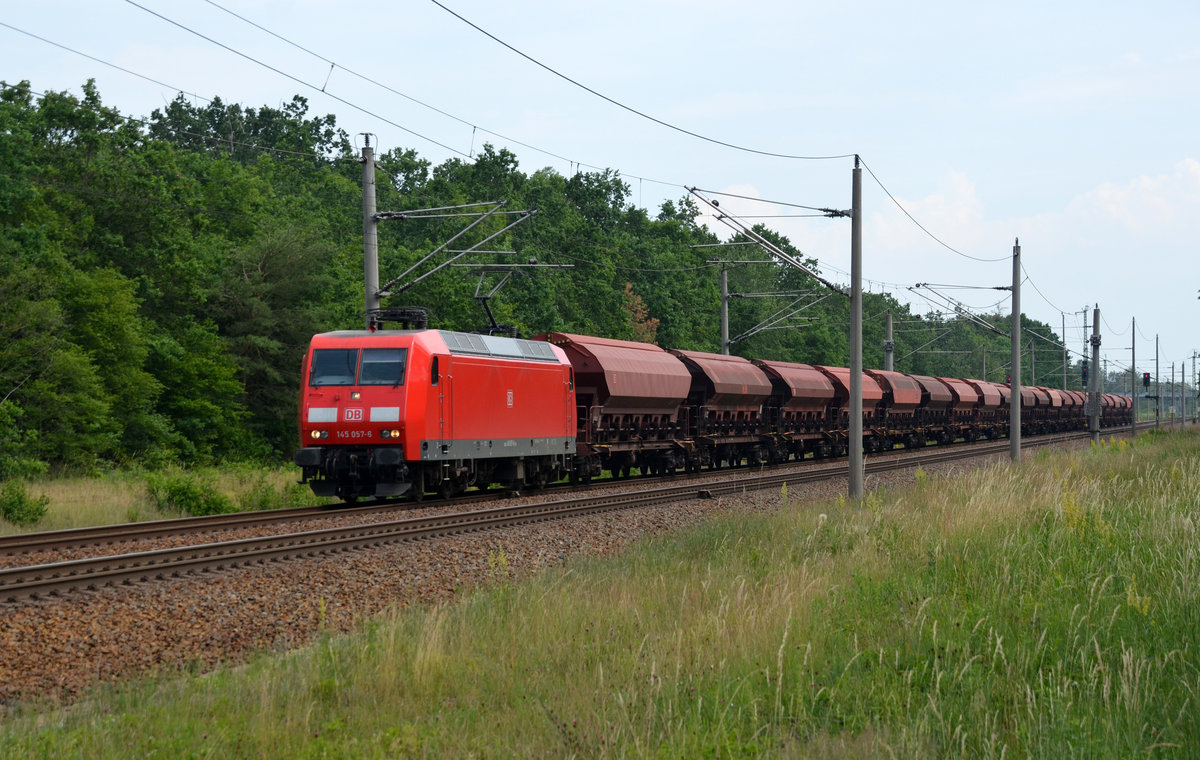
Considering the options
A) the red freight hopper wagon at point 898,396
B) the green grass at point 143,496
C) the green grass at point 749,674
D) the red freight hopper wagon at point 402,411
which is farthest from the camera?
the red freight hopper wagon at point 898,396

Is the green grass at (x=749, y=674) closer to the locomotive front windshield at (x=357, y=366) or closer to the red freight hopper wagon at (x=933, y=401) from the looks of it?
the locomotive front windshield at (x=357, y=366)

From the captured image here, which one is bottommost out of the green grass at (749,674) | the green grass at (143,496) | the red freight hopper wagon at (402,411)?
the green grass at (143,496)

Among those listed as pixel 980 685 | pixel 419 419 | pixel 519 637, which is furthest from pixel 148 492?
pixel 980 685

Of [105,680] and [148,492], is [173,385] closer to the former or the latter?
[148,492]

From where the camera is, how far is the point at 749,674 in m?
6.86

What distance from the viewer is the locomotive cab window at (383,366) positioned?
20891 millimetres

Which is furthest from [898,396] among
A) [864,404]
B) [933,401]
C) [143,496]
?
[143,496]

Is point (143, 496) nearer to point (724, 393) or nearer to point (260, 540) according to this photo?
point (260, 540)

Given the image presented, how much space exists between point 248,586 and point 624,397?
17.7 metres

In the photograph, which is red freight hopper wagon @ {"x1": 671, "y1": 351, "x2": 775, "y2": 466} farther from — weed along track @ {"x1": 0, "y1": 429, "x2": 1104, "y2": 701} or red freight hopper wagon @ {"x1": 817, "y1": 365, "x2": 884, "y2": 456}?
weed along track @ {"x1": 0, "y1": 429, "x2": 1104, "y2": 701}

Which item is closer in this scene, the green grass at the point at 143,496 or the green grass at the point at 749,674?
the green grass at the point at 749,674

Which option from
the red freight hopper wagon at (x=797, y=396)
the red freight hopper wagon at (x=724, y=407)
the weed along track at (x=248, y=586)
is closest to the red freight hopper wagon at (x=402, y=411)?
the weed along track at (x=248, y=586)

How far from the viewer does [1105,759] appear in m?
5.29

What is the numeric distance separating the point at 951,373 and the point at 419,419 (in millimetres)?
107591
